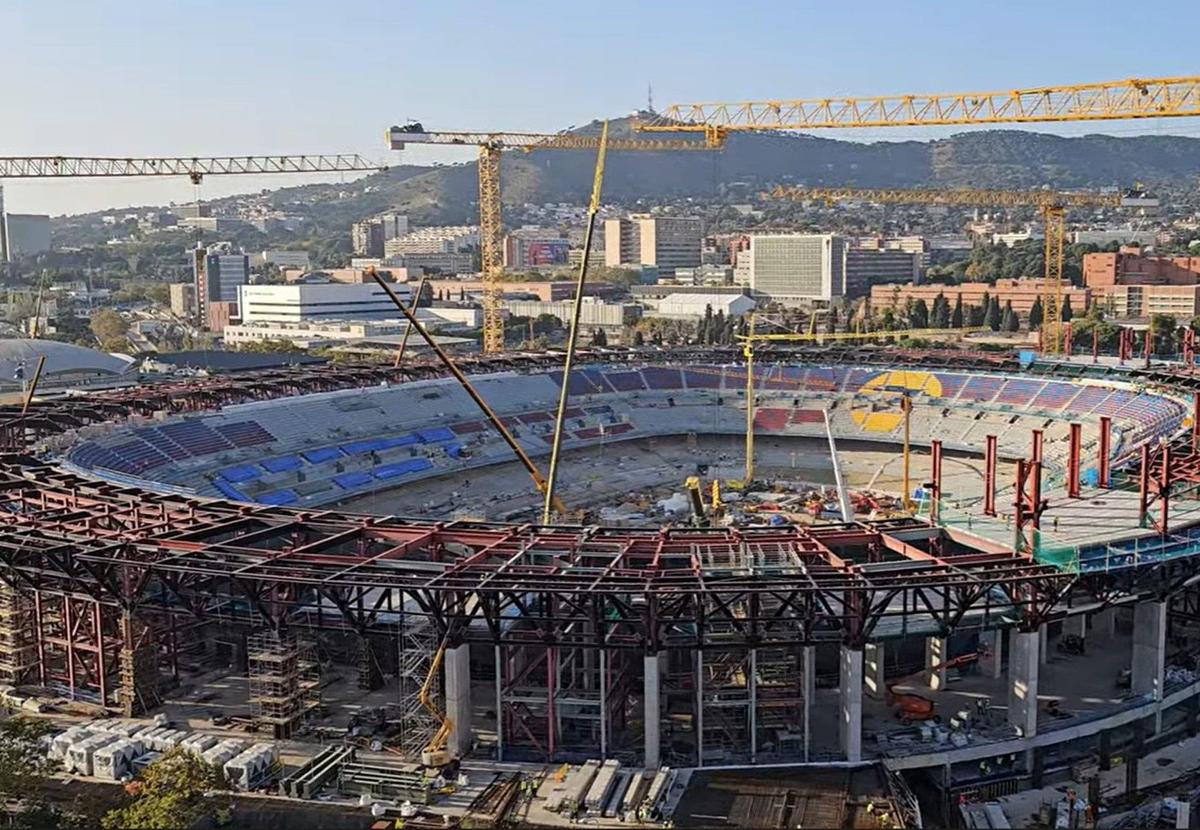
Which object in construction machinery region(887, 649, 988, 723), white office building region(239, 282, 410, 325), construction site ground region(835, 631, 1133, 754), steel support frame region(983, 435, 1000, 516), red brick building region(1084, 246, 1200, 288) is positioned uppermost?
red brick building region(1084, 246, 1200, 288)

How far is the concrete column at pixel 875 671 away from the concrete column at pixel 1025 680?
353 centimetres

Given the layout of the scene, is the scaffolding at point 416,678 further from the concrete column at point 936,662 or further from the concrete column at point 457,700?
the concrete column at point 936,662

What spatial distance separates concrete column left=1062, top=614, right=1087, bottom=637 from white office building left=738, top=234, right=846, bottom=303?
14447 centimetres

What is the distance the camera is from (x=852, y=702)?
29547mm

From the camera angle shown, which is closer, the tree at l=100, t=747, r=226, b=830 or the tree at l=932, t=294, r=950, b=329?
the tree at l=100, t=747, r=226, b=830

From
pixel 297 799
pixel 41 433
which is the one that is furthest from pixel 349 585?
pixel 41 433

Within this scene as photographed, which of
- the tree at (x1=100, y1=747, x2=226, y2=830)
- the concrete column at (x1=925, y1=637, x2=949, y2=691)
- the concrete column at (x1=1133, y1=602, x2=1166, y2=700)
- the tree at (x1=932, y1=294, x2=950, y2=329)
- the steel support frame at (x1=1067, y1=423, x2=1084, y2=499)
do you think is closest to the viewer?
the tree at (x1=100, y1=747, x2=226, y2=830)

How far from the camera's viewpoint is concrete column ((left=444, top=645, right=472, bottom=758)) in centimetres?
2994

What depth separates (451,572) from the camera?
3108 cm

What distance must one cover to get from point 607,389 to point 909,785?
54.5m

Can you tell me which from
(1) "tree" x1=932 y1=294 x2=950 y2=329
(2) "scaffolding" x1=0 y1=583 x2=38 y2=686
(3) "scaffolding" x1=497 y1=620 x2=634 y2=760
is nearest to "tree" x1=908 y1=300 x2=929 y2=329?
(1) "tree" x1=932 y1=294 x2=950 y2=329

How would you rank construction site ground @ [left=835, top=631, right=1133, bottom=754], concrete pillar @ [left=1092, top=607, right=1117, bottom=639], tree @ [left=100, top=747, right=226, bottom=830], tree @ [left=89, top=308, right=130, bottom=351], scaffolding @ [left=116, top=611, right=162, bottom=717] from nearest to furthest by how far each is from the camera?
tree @ [left=100, top=747, right=226, bottom=830], construction site ground @ [left=835, top=631, right=1133, bottom=754], scaffolding @ [left=116, top=611, right=162, bottom=717], concrete pillar @ [left=1092, top=607, right=1117, bottom=639], tree @ [left=89, top=308, right=130, bottom=351]

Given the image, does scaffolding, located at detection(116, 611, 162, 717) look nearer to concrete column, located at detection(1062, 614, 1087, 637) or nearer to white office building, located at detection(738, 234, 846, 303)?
concrete column, located at detection(1062, 614, 1087, 637)

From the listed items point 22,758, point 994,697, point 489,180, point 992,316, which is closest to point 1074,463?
point 994,697
